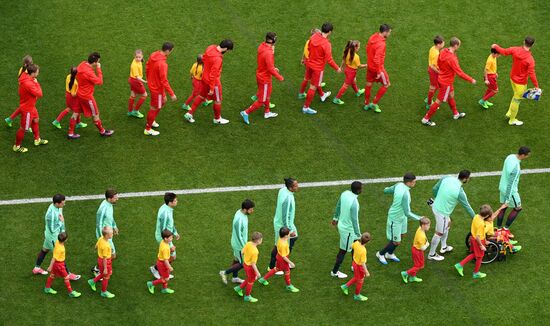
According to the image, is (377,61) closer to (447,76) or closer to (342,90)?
(342,90)

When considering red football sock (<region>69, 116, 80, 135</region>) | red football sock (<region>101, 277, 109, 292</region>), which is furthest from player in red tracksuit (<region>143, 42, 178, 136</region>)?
red football sock (<region>101, 277, 109, 292</region>)

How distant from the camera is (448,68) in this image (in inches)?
1113

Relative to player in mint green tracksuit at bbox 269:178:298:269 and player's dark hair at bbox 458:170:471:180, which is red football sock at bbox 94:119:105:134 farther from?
player's dark hair at bbox 458:170:471:180

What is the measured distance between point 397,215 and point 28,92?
28.7ft

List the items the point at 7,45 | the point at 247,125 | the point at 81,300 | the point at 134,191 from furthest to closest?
the point at 7,45 < the point at 247,125 < the point at 134,191 < the point at 81,300

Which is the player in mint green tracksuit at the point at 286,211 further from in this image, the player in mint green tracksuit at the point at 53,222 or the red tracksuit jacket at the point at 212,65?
the red tracksuit jacket at the point at 212,65

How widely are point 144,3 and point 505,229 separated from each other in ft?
39.8

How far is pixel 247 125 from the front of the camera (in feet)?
94.8

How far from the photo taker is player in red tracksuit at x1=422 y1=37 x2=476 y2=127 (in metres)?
28.0

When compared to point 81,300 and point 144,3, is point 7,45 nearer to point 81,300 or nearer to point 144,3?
point 144,3

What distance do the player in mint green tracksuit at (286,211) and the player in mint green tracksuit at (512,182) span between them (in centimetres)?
452

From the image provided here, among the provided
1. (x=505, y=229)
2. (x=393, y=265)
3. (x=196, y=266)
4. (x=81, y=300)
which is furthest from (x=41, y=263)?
(x=505, y=229)

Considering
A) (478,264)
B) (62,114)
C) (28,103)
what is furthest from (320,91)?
(28,103)

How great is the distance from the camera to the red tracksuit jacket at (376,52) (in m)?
28.5
